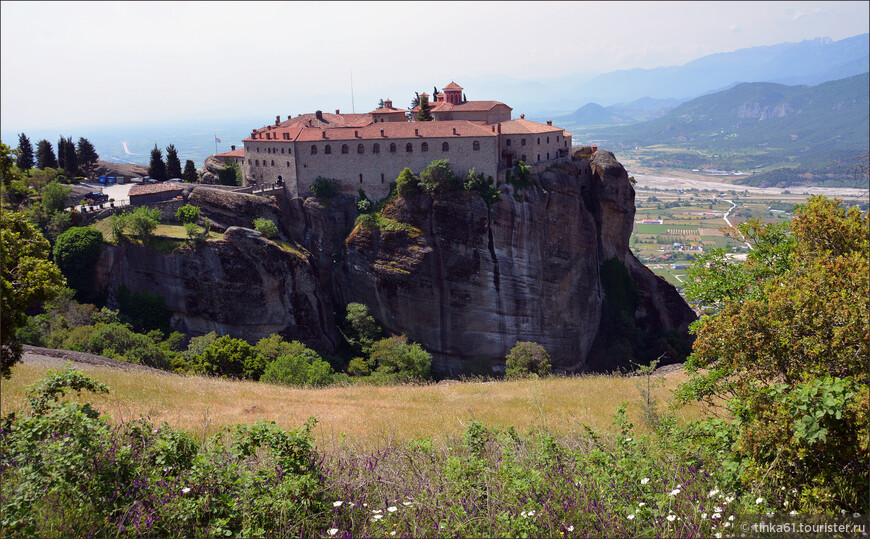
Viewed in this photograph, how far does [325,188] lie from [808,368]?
43.7m

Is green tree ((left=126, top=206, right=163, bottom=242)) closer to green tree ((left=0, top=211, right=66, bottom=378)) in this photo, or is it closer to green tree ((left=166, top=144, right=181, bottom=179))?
green tree ((left=166, top=144, right=181, bottom=179))

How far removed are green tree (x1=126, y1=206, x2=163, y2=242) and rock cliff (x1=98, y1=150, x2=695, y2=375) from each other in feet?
3.37

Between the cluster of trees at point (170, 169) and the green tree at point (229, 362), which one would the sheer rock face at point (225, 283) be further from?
the cluster of trees at point (170, 169)

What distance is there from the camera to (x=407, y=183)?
46938 mm

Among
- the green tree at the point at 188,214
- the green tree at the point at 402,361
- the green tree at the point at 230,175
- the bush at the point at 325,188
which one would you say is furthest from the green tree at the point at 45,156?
the green tree at the point at 402,361

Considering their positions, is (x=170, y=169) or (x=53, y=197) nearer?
(x=53, y=197)

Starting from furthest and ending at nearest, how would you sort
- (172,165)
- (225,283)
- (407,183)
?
(172,165) → (407,183) → (225,283)

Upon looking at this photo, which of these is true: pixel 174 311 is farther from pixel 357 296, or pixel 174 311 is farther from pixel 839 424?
pixel 839 424

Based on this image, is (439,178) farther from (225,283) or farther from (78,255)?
(78,255)

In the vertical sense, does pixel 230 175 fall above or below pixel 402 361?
above

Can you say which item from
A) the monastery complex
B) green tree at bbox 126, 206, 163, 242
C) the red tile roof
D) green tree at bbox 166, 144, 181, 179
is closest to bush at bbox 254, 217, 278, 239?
the monastery complex

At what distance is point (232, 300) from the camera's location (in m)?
41.8

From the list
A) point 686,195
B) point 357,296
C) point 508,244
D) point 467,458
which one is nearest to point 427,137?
point 508,244

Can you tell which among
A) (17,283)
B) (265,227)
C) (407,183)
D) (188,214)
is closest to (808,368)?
(17,283)
